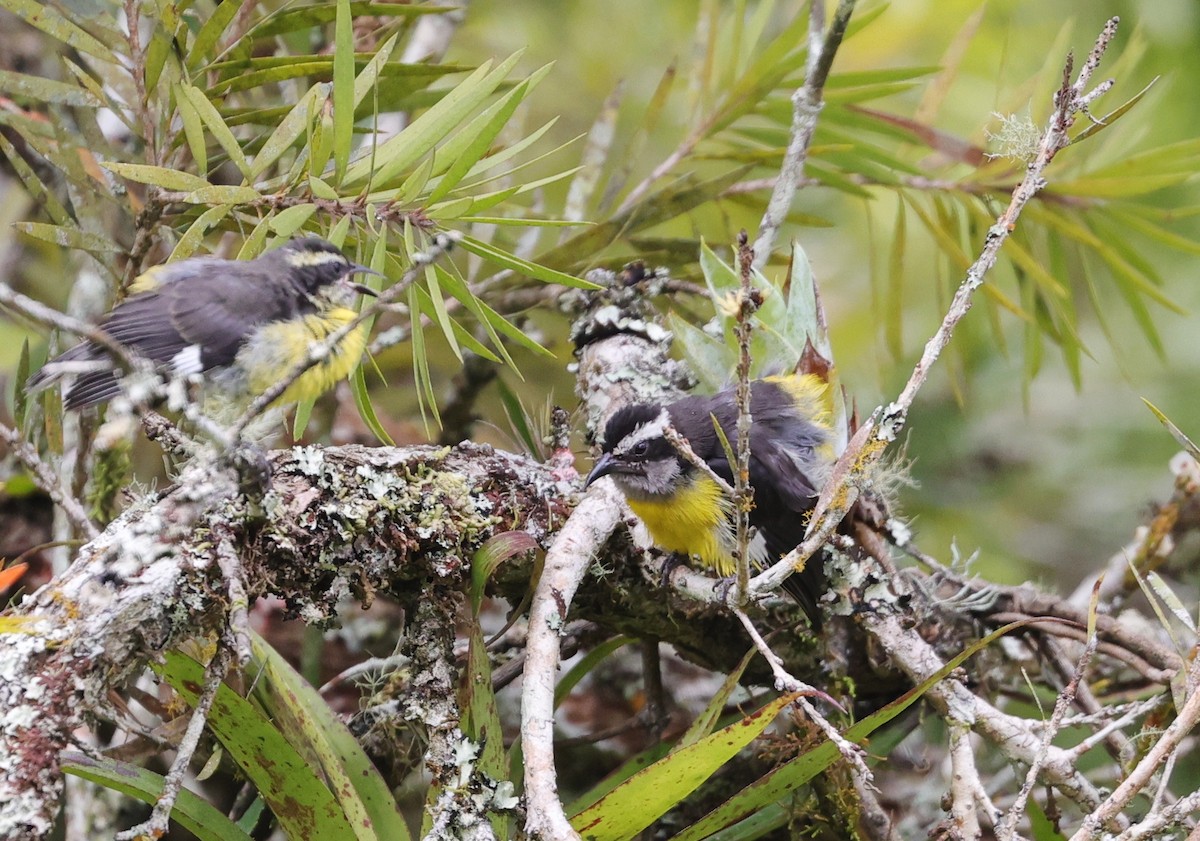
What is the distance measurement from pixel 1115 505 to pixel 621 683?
2.26 m

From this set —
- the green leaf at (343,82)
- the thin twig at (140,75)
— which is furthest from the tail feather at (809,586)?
the thin twig at (140,75)

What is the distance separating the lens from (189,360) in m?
1.83

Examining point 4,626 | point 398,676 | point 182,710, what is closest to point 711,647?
point 398,676

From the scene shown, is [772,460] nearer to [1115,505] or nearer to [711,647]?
[711,647]

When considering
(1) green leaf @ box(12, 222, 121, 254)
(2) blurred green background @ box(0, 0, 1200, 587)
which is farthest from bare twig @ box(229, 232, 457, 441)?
(2) blurred green background @ box(0, 0, 1200, 587)

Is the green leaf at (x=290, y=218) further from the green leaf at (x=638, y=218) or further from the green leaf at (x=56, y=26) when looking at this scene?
the green leaf at (x=638, y=218)

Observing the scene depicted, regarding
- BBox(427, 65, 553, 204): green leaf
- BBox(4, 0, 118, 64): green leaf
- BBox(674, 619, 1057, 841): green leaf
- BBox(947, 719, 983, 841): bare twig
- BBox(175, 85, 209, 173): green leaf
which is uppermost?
BBox(4, 0, 118, 64): green leaf

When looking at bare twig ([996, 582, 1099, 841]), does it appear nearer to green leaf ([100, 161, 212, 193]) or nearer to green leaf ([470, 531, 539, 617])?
green leaf ([470, 531, 539, 617])

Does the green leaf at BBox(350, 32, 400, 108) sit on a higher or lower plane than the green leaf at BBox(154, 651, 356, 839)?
higher

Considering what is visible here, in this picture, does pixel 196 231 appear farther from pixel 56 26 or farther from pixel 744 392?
pixel 744 392

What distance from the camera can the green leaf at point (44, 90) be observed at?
1.86 meters

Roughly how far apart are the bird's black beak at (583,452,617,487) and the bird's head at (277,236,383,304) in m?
0.58

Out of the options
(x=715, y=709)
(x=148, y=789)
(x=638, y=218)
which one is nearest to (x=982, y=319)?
(x=638, y=218)

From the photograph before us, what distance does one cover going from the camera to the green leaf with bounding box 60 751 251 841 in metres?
1.47
